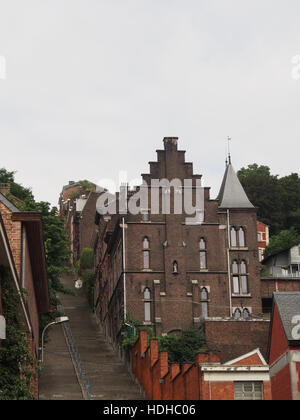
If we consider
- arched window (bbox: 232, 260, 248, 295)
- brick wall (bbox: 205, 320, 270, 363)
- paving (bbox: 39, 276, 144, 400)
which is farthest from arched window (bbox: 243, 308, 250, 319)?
paving (bbox: 39, 276, 144, 400)

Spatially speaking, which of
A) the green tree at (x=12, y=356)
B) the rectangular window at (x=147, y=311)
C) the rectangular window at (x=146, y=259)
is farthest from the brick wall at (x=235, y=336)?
the green tree at (x=12, y=356)

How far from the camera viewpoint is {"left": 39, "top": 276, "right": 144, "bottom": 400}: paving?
48312 millimetres

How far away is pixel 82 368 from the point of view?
2223 inches

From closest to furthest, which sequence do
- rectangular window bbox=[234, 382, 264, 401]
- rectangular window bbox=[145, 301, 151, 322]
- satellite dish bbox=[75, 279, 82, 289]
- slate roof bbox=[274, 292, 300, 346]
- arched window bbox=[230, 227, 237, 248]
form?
1. slate roof bbox=[274, 292, 300, 346]
2. rectangular window bbox=[234, 382, 264, 401]
3. rectangular window bbox=[145, 301, 151, 322]
4. arched window bbox=[230, 227, 237, 248]
5. satellite dish bbox=[75, 279, 82, 289]

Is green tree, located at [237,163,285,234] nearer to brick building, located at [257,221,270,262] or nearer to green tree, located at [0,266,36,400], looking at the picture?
brick building, located at [257,221,270,262]

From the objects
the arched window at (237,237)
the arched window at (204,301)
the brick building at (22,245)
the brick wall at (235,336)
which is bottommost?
the brick wall at (235,336)

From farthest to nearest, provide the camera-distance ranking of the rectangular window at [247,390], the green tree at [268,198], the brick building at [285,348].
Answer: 1. the green tree at [268,198]
2. the rectangular window at [247,390]
3. the brick building at [285,348]

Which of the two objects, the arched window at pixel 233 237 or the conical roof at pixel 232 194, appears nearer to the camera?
the arched window at pixel 233 237

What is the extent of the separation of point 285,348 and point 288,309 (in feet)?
8.38

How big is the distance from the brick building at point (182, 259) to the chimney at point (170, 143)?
4 centimetres

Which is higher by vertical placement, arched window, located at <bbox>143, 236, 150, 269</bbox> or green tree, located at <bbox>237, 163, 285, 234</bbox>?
green tree, located at <bbox>237, 163, 285, 234</bbox>

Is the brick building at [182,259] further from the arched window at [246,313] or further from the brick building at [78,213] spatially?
the brick building at [78,213]

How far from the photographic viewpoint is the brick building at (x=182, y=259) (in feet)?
209

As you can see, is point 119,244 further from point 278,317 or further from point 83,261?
point 83,261
